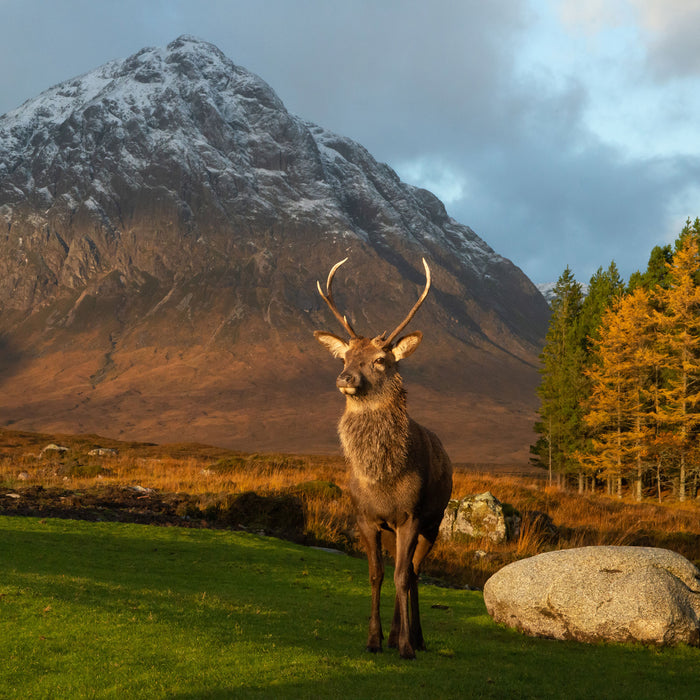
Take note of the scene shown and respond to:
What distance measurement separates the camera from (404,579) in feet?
27.4

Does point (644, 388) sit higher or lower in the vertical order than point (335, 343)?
higher

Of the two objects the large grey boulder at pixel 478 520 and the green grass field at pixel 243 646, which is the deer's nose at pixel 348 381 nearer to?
the green grass field at pixel 243 646

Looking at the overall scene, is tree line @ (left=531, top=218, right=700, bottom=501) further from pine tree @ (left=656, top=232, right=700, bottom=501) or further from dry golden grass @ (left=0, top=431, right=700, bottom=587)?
dry golden grass @ (left=0, top=431, right=700, bottom=587)

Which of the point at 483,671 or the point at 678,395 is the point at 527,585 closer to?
the point at 483,671

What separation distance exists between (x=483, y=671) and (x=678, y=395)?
35.1 m

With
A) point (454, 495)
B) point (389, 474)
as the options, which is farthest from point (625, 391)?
point (389, 474)

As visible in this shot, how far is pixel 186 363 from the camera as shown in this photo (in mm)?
188250

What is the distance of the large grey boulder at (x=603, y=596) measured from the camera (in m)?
9.69

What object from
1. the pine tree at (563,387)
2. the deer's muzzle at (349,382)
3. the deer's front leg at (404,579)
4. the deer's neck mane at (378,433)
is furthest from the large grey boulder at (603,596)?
the pine tree at (563,387)

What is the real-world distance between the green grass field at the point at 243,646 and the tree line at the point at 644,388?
30272mm

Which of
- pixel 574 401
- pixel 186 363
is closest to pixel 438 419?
pixel 186 363

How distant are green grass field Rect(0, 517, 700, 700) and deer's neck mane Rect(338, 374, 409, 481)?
205cm

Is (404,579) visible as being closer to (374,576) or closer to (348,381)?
(374,576)

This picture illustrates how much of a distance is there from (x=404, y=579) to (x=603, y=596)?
331cm
